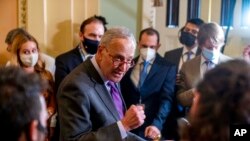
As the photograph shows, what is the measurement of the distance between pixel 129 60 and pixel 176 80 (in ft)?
3.61

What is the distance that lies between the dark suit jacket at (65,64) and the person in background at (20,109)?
2.03 m

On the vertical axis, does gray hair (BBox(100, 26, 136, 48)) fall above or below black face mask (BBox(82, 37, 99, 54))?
above

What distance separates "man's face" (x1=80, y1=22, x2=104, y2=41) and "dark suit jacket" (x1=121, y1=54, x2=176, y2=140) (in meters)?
0.45

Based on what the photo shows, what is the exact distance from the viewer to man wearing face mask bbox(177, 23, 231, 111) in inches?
110

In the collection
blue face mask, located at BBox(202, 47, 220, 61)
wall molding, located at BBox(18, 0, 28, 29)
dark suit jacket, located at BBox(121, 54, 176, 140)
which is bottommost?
dark suit jacket, located at BBox(121, 54, 176, 140)

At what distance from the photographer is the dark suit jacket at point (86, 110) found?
1.85 meters

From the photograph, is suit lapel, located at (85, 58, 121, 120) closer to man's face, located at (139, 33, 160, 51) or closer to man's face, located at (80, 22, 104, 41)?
man's face, located at (139, 33, 160, 51)

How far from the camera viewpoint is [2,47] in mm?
3924

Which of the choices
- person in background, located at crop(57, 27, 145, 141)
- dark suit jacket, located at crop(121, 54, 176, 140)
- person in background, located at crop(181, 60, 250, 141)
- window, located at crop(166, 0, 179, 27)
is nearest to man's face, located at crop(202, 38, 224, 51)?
dark suit jacket, located at crop(121, 54, 176, 140)

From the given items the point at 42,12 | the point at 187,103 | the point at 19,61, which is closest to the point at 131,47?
the point at 187,103

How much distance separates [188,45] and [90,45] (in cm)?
77

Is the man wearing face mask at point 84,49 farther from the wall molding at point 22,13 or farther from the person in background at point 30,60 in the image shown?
the wall molding at point 22,13

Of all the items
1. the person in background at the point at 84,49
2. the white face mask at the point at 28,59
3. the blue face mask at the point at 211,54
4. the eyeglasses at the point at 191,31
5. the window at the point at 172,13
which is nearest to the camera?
the blue face mask at the point at 211,54

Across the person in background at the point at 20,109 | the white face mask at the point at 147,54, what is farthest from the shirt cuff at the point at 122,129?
the white face mask at the point at 147,54
